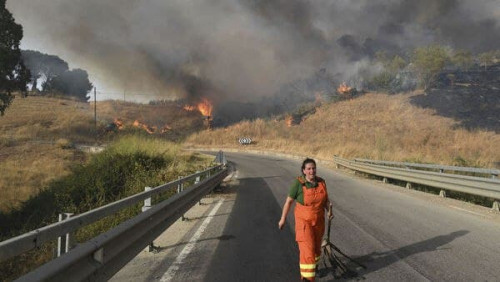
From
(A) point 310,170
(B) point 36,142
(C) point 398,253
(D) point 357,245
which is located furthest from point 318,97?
(A) point 310,170

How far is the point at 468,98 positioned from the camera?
61.5 m

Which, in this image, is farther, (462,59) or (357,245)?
(462,59)

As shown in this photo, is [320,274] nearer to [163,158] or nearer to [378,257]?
[378,257]

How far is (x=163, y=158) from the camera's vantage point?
1719 centimetres

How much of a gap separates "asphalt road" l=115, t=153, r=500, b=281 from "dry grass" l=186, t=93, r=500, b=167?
2044 cm

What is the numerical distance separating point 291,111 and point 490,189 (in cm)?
6056

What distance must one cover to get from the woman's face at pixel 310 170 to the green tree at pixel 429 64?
221 ft

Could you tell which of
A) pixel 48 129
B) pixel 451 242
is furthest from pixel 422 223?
pixel 48 129

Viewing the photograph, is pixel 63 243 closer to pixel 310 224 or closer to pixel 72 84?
pixel 310 224

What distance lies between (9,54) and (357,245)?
30.8m

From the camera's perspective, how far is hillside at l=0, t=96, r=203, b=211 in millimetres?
21098

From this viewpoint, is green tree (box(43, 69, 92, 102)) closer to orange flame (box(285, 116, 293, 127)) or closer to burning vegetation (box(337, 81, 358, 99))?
orange flame (box(285, 116, 293, 127))

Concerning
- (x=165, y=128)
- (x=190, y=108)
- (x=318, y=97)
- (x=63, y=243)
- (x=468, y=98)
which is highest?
(x=318, y=97)

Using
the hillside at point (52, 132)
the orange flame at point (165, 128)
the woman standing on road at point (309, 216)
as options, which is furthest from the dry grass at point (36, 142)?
the woman standing on road at point (309, 216)
